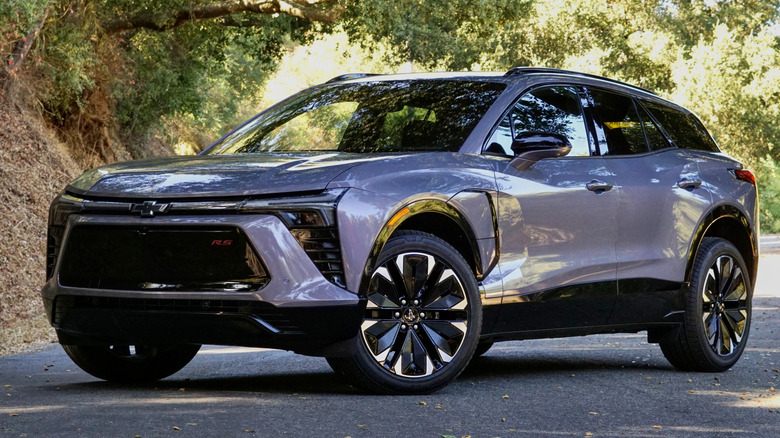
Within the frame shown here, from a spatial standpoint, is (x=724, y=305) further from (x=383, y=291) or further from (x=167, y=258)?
(x=167, y=258)

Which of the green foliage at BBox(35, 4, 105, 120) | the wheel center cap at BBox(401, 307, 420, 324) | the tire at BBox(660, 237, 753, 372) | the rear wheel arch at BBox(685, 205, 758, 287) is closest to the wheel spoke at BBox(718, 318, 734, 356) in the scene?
the tire at BBox(660, 237, 753, 372)

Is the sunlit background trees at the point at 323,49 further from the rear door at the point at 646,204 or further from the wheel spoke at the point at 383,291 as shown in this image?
the wheel spoke at the point at 383,291

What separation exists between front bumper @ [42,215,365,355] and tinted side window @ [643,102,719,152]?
3484 mm

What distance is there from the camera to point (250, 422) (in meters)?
5.36

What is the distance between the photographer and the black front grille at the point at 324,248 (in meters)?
5.78

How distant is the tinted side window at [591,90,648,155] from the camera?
7.87 meters

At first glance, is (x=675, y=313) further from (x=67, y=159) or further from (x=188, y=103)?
(x=188, y=103)

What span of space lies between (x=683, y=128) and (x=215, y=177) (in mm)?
4085

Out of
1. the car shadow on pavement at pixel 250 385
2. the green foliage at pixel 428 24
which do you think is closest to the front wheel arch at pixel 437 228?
the car shadow on pavement at pixel 250 385

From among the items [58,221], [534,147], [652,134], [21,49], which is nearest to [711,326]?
[652,134]

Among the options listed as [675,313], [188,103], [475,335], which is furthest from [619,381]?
[188,103]

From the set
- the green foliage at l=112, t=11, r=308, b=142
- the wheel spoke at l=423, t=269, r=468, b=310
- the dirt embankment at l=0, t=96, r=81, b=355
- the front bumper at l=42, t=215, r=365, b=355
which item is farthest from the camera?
the green foliage at l=112, t=11, r=308, b=142

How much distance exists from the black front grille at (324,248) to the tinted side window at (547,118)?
60.0 inches

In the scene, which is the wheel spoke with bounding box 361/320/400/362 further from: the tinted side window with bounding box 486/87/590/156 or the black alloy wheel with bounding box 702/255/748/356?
the black alloy wheel with bounding box 702/255/748/356
